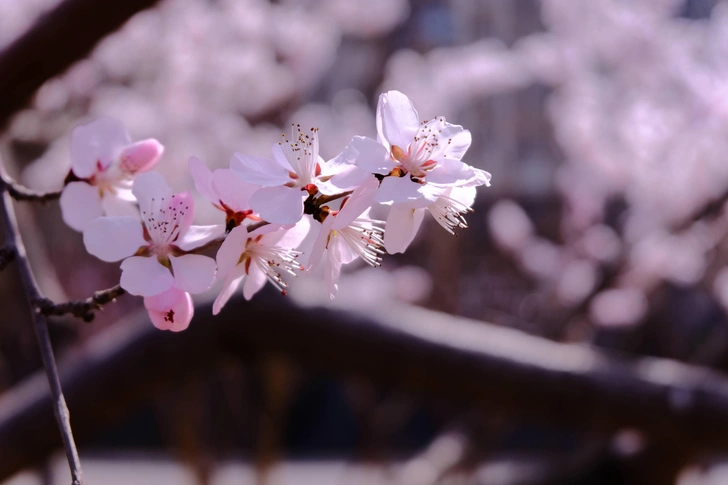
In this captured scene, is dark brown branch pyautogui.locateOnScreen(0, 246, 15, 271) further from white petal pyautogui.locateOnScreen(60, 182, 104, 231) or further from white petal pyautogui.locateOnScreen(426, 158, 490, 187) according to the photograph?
white petal pyautogui.locateOnScreen(426, 158, 490, 187)

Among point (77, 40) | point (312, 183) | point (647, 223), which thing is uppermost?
point (312, 183)

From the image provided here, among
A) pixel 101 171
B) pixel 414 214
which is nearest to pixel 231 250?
pixel 414 214

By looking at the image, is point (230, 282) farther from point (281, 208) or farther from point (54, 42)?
point (54, 42)

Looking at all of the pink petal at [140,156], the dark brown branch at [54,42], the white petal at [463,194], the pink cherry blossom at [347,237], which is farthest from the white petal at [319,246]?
the dark brown branch at [54,42]

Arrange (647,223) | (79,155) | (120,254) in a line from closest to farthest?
(120,254)
(79,155)
(647,223)

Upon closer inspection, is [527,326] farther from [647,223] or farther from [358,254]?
[358,254]

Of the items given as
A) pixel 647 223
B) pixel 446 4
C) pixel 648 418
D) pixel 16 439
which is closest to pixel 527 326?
pixel 647 223

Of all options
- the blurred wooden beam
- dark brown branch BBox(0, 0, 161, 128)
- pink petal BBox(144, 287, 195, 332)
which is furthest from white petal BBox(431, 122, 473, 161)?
the blurred wooden beam
